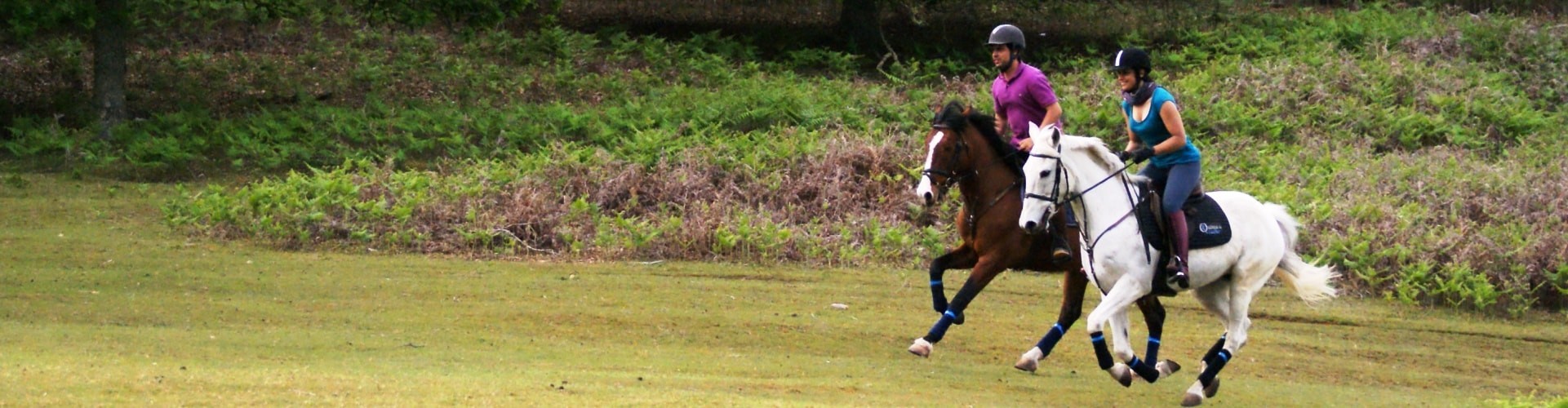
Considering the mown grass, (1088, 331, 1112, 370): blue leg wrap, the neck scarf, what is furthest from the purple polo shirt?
the mown grass

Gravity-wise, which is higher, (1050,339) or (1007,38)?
(1007,38)

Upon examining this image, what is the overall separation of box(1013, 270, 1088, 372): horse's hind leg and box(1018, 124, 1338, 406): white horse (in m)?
0.53

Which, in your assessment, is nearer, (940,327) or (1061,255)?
(1061,255)

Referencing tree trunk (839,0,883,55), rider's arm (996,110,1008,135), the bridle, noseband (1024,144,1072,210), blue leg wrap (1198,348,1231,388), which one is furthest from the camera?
tree trunk (839,0,883,55)

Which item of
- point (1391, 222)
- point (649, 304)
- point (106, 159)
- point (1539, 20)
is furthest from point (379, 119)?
point (1539, 20)

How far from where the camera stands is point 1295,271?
10492 mm

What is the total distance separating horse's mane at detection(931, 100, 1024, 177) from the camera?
35.1 feet

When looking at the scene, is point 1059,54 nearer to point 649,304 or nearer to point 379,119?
point 379,119

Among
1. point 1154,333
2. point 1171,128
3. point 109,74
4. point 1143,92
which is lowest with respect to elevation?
point 109,74

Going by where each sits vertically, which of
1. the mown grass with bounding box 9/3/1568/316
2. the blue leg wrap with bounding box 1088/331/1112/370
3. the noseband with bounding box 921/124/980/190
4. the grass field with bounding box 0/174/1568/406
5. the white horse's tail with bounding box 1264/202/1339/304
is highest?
the noseband with bounding box 921/124/980/190

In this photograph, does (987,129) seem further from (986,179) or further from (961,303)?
(961,303)

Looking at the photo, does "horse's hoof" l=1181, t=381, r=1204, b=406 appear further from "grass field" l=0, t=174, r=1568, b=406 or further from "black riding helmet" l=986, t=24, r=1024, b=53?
"black riding helmet" l=986, t=24, r=1024, b=53

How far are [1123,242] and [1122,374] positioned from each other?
835 millimetres

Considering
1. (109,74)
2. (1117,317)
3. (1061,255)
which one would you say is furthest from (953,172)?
(109,74)
